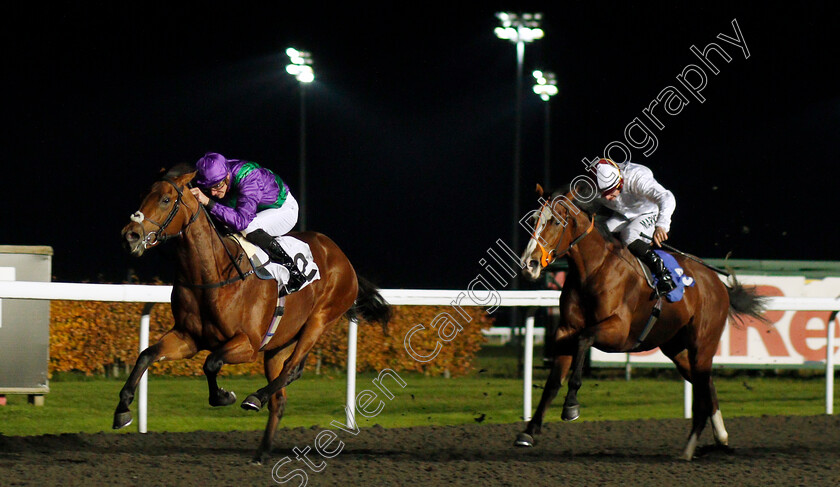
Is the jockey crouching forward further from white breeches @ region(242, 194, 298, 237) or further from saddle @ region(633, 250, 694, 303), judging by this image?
white breeches @ region(242, 194, 298, 237)

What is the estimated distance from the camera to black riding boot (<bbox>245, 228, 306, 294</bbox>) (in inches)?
184

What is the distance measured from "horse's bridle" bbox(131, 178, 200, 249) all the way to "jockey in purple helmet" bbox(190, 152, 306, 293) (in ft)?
0.60

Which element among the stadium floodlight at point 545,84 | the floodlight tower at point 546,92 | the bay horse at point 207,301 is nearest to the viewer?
the bay horse at point 207,301

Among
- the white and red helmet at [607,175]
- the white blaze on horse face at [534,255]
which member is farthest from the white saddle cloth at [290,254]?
the white and red helmet at [607,175]

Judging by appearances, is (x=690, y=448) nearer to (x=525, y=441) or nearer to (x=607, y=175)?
(x=525, y=441)

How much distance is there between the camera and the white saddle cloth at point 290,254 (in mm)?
4590

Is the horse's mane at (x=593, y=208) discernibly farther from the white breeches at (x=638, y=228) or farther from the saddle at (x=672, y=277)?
the saddle at (x=672, y=277)

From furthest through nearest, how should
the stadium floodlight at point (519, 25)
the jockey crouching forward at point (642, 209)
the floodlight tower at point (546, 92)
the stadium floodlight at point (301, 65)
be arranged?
1. the floodlight tower at point (546, 92)
2. the stadium floodlight at point (301, 65)
3. the stadium floodlight at point (519, 25)
4. the jockey crouching forward at point (642, 209)

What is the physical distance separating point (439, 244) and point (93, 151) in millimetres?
11186

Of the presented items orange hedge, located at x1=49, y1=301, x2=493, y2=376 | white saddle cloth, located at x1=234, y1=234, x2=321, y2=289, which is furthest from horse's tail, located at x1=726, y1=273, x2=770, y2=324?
orange hedge, located at x1=49, y1=301, x2=493, y2=376

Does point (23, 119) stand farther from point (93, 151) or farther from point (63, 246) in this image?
point (63, 246)

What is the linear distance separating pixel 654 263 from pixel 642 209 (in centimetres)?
31

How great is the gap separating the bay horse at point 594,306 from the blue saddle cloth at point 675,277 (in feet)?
0.14

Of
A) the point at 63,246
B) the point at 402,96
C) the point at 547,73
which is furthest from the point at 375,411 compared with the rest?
the point at 402,96
